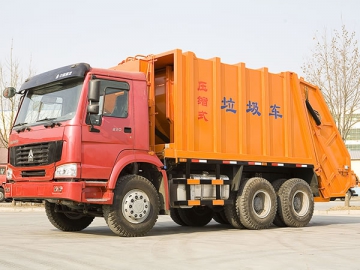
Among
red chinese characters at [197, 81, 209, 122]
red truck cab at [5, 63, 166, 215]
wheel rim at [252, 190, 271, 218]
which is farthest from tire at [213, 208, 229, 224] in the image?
red truck cab at [5, 63, 166, 215]

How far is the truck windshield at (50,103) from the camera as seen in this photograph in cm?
1014

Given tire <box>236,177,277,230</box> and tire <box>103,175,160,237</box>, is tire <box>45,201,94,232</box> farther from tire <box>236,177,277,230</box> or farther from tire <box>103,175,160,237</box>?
tire <box>236,177,277,230</box>

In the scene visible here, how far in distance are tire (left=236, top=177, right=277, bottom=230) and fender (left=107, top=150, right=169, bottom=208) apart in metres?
2.08

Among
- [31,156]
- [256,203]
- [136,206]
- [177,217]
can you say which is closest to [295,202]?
[256,203]

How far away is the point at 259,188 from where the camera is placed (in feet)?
41.0

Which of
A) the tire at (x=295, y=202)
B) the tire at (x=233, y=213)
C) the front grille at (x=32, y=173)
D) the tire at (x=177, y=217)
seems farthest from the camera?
the tire at (x=177, y=217)

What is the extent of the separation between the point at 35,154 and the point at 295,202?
621 cm

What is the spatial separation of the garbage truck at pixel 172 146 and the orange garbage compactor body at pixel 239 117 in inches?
0.9

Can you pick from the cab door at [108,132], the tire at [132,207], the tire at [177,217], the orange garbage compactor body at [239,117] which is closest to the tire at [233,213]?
the orange garbage compactor body at [239,117]

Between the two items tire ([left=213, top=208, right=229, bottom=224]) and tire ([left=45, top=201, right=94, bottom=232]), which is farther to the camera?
tire ([left=213, top=208, right=229, bottom=224])

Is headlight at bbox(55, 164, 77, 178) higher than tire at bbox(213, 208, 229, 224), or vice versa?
headlight at bbox(55, 164, 77, 178)

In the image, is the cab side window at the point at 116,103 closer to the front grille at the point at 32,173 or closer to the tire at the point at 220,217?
the front grille at the point at 32,173

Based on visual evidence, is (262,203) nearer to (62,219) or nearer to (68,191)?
(62,219)

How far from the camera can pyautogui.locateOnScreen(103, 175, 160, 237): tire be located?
393 inches
